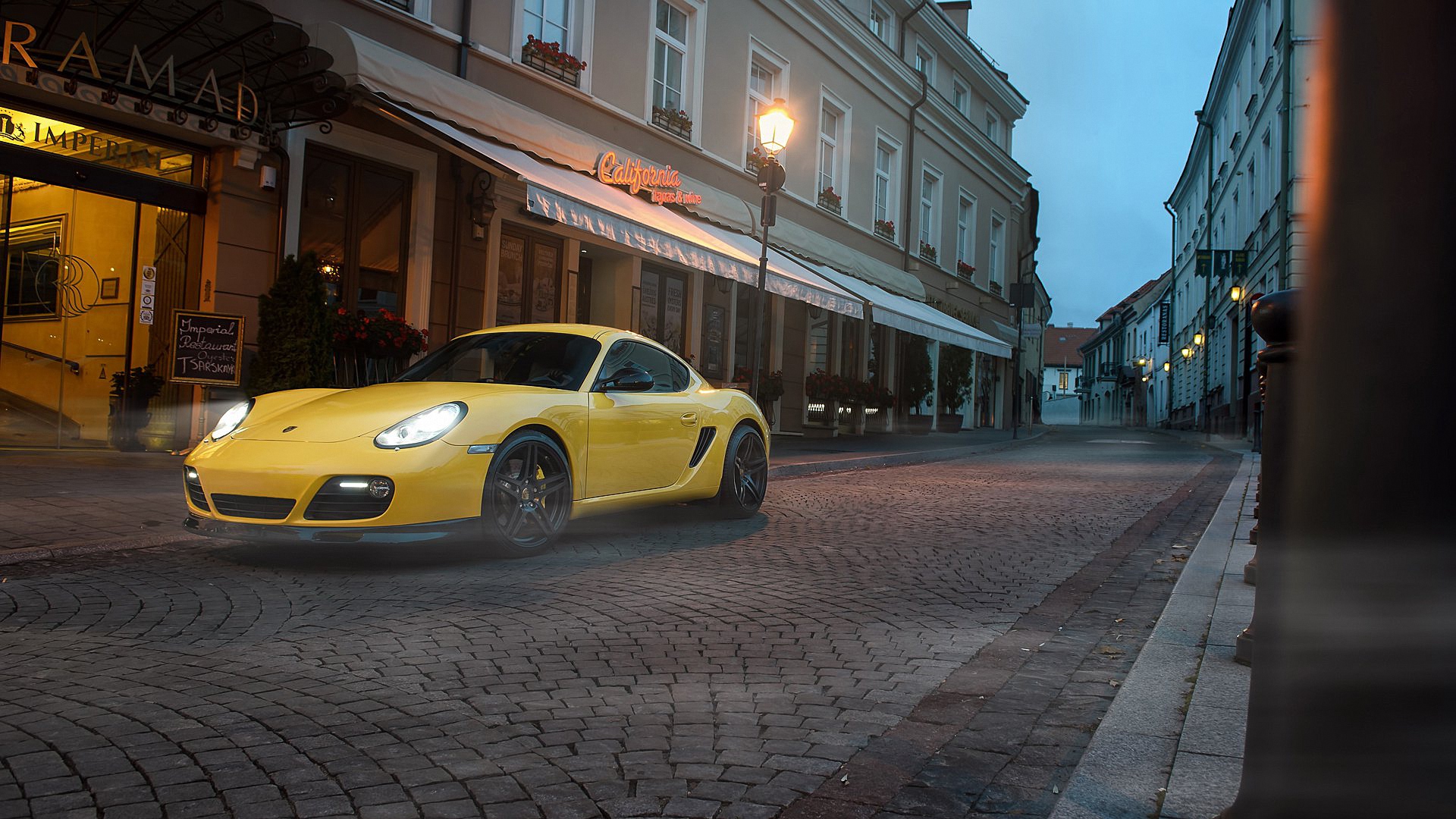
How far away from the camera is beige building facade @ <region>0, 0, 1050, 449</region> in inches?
396

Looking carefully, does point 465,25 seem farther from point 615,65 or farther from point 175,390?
point 175,390

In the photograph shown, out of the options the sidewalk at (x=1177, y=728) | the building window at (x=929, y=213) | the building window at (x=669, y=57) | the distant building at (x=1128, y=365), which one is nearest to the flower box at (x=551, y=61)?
the building window at (x=669, y=57)

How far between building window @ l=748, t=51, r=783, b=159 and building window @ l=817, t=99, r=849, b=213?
6.23 ft

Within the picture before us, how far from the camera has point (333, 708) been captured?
10.1 feet

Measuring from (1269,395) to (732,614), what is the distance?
7.90 ft

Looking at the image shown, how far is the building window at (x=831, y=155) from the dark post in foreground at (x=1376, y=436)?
69.0 feet

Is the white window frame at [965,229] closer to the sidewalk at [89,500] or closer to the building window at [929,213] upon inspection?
the building window at [929,213]

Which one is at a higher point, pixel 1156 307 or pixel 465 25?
pixel 1156 307

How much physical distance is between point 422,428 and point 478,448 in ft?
0.97

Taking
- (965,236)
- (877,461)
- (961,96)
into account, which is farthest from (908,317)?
(961,96)

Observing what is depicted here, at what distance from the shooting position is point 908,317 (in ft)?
62.5

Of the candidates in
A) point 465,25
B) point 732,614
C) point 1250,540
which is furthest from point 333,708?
point 465,25

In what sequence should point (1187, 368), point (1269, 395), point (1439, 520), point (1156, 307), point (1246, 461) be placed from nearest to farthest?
1. point (1439, 520)
2. point (1269, 395)
3. point (1246, 461)
4. point (1187, 368)
5. point (1156, 307)

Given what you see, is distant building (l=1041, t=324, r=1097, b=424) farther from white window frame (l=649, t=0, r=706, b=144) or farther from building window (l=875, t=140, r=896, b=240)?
white window frame (l=649, t=0, r=706, b=144)
